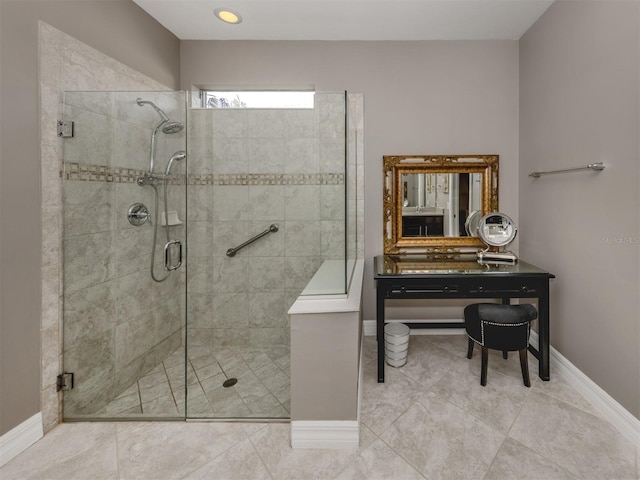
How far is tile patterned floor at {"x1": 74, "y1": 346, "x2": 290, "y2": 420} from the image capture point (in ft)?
5.65

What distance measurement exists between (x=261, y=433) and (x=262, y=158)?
1.51 metres

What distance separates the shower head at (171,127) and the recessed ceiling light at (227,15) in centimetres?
97

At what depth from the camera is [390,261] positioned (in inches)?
97.0

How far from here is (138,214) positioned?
6.34 feet

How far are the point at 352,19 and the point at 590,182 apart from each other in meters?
1.91

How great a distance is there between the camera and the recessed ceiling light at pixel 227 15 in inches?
86.8

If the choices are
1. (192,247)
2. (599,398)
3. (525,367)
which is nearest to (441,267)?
(525,367)

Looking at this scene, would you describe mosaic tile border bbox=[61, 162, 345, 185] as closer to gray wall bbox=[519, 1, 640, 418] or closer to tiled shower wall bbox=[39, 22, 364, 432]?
tiled shower wall bbox=[39, 22, 364, 432]

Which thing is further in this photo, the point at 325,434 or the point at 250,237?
the point at 250,237

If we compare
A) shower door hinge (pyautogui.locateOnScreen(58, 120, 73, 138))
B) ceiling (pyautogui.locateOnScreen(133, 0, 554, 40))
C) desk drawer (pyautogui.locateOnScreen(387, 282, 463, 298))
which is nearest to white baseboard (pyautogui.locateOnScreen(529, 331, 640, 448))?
desk drawer (pyautogui.locateOnScreen(387, 282, 463, 298))

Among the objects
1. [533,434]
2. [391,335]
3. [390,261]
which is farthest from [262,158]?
[533,434]

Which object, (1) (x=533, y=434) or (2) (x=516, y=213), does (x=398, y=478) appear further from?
(2) (x=516, y=213)

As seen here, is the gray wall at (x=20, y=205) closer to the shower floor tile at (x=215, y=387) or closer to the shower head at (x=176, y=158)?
the shower floor tile at (x=215, y=387)

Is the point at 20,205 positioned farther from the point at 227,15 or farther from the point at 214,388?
the point at 227,15
